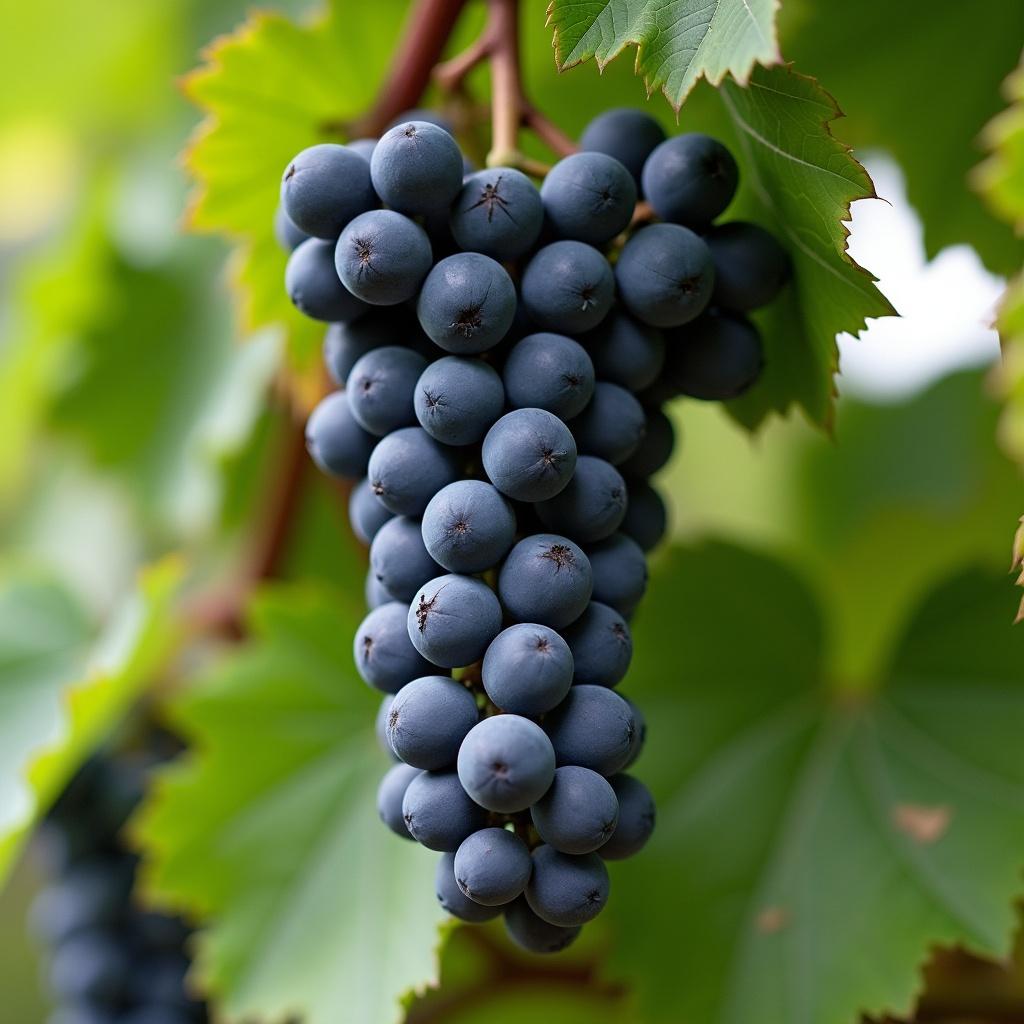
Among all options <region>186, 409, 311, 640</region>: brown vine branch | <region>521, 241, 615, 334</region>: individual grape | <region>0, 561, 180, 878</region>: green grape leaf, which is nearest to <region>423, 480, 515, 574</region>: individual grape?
<region>521, 241, 615, 334</region>: individual grape

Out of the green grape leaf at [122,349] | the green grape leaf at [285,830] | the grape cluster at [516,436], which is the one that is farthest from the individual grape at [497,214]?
the green grape leaf at [122,349]

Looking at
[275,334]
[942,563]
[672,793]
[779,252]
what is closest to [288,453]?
[275,334]

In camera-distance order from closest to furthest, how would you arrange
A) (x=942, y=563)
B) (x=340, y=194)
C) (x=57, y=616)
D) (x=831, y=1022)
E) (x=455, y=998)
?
(x=340, y=194) → (x=831, y=1022) → (x=455, y=998) → (x=57, y=616) → (x=942, y=563)

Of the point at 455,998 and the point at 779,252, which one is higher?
the point at 779,252

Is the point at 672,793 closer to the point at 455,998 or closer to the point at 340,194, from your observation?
the point at 455,998

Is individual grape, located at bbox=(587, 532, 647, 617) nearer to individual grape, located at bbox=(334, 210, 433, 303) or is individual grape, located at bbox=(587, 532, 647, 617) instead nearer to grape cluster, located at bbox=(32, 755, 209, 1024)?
individual grape, located at bbox=(334, 210, 433, 303)

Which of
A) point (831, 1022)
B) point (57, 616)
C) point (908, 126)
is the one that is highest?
point (57, 616)

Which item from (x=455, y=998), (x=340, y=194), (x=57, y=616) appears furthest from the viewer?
(x=57, y=616)
